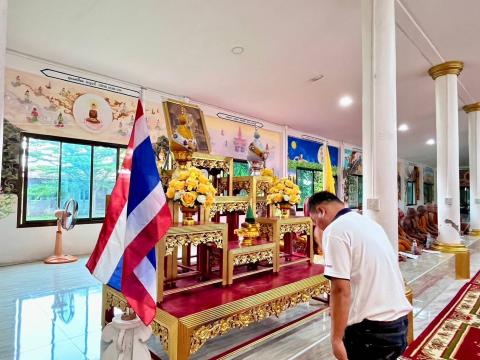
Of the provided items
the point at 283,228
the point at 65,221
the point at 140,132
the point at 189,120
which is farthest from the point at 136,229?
the point at 65,221

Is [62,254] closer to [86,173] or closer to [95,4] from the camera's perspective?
[86,173]

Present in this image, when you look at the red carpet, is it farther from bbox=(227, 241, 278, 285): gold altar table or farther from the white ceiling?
the white ceiling

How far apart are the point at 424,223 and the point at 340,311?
8.96 m

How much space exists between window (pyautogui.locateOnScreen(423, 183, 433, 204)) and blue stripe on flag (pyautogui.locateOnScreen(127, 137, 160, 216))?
76.0 ft

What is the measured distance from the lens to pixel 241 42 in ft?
16.7

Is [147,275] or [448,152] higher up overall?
[448,152]

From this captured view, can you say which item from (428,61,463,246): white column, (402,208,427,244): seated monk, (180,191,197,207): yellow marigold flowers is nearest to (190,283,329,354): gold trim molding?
(180,191,197,207): yellow marigold flowers

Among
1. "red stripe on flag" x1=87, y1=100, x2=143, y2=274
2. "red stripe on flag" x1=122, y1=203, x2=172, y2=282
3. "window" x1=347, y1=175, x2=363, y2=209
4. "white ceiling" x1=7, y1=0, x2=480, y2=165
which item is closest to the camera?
"red stripe on flag" x1=122, y1=203, x2=172, y2=282

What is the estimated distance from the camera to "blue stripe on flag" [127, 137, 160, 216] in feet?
5.55

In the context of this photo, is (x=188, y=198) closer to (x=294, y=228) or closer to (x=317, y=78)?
(x=294, y=228)

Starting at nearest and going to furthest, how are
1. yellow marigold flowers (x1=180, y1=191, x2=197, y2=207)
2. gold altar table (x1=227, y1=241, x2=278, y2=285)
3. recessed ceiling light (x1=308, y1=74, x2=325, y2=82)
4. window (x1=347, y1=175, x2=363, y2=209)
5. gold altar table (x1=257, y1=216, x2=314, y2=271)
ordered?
yellow marigold flowers (x1=180, y1=191, x2=197, y2=207) < gold altar table (x1=227, y1=241, x2=278, y2=285) < gold altar table (x1=257, y1=216, x2=314, y2=271) < recessed ceiling light (x1=308, y1=74, x2=325, y2=82) < window (x1=347, y1=175, x2=363, y2=209)

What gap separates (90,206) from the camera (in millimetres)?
6105

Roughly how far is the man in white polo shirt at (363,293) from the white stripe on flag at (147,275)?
3.25 feet

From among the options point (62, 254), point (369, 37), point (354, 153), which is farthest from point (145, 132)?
point (354, 153)
